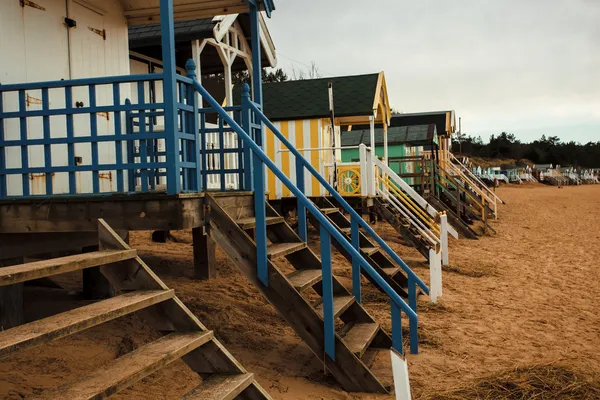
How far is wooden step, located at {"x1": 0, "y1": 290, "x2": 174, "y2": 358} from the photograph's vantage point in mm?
2842

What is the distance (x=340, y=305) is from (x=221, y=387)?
240cm

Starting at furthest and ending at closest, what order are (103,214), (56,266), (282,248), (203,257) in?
(203,257) < (282,248) < (103,214) < (56,266)

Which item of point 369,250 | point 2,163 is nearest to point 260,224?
point 2,163

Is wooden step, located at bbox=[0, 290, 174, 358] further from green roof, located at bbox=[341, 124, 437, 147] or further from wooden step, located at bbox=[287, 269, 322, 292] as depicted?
green roof, located at bbox=[341, 124, 437, 147]

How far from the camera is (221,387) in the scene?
353cm

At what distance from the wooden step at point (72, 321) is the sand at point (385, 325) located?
1483mm

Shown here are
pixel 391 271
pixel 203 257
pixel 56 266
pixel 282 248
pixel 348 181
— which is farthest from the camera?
pixel 348 181

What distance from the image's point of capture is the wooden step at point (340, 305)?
18.2ft

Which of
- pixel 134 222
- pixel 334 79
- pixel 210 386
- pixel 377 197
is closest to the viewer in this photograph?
pixel 210 386

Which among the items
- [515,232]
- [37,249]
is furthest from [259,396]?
[515,232]

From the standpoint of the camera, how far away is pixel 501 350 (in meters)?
6.33

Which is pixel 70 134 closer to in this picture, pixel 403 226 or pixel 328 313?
pixel 328 313

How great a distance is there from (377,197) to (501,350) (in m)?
5.94

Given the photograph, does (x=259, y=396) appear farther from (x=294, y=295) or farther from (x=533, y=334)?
(x=533, y=334)
